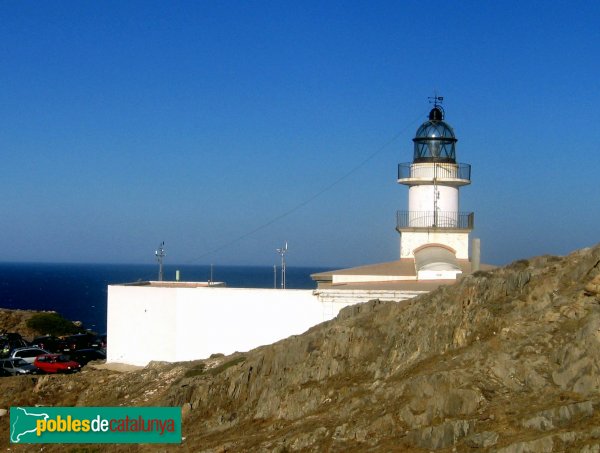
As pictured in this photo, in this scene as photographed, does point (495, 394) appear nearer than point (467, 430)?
No

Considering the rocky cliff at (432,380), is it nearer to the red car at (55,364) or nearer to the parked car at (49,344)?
the red car at (55,364)

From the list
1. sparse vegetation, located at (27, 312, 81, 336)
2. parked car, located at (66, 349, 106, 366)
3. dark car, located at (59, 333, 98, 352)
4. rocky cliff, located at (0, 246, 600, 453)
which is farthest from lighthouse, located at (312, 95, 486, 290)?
sparse vegetation, located at (27, 312, 81, 336)

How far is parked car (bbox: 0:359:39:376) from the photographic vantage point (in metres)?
29.2

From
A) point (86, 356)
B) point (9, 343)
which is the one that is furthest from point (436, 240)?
point (9, 343)

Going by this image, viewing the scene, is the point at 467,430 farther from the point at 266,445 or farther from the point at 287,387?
the point at 287,387

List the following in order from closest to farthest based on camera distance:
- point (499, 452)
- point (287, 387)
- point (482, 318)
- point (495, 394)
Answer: point (499, 452)
point (495, 394)
point (482, 318)
point (287, 387)

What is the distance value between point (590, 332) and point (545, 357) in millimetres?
879

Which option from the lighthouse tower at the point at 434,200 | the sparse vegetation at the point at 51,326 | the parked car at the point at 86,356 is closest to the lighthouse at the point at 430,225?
the lighthouse tower at the point at 434,200

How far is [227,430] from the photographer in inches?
669

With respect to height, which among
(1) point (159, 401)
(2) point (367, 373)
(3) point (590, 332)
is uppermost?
(3) point (590, 332)

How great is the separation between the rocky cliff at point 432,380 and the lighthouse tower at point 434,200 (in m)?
9.30

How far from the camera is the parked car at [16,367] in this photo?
29.2 meters

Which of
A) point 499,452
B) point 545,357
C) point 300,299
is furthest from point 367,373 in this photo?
point 300,299

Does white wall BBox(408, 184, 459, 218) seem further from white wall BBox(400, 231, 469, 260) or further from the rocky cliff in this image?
the rocky cliff
